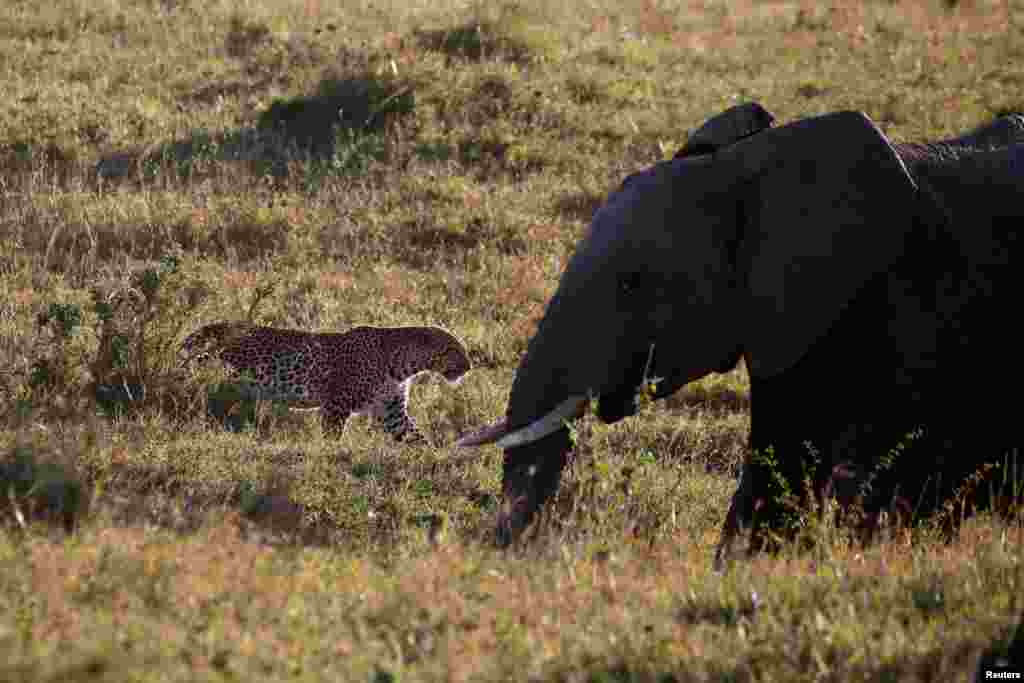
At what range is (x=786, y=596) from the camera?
6461 mm

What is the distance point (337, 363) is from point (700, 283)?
4.44 meters

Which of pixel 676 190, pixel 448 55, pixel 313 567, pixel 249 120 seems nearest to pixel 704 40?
pixel 448 55

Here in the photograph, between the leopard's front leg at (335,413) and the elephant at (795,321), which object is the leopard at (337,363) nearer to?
the leopard's front leg at (335,413)

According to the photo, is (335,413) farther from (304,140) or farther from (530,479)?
(304,140)

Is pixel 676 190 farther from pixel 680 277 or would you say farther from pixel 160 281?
pixel 160 281

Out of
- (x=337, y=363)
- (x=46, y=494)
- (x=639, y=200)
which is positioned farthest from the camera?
(x=337, y=363)

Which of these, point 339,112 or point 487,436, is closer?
point 487,436

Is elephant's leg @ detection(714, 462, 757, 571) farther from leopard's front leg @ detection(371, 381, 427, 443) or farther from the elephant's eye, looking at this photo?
leopard's front leg @ detection(371, 381, 427, 443)

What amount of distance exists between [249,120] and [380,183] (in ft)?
6.28

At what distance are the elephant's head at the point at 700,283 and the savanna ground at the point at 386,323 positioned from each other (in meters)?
0.36

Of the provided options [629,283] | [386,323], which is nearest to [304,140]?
[386,323]

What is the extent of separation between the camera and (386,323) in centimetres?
A: 1338

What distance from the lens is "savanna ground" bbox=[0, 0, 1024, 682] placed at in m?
5.89

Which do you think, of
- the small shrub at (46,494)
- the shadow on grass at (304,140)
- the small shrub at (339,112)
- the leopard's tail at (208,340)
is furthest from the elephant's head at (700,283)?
the small shrub at (339,112)
